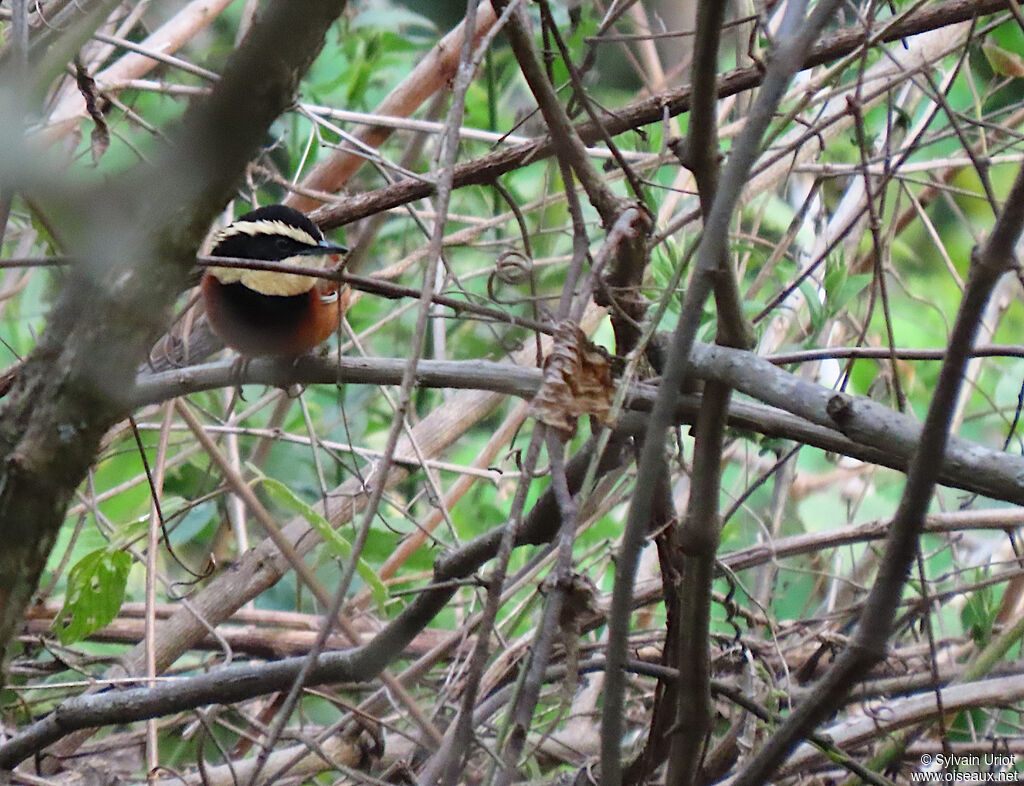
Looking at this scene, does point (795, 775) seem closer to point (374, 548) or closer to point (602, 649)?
point (602, 649)

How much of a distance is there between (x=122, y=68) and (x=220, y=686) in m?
1.93

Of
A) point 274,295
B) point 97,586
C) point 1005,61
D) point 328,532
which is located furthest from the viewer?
point 1005,61

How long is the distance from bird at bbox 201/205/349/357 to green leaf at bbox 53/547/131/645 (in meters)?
0.64

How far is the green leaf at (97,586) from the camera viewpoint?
79.0 inches

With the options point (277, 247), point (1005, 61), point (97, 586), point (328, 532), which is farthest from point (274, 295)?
point (1005, 61)

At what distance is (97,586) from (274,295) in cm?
80

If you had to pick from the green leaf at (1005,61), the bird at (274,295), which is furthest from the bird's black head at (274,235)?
the green leaf at (1005,61)

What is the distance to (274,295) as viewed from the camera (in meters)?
2.52

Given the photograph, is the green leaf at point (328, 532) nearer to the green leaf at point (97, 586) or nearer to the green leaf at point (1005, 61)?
the green leaf at point (97, 586)

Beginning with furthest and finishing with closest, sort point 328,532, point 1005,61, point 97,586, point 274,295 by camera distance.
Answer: point 1005,61
point 274,295
point 97,586
point 328,532

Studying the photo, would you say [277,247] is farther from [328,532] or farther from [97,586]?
[328,532]

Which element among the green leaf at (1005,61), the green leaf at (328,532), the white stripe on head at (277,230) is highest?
the green leaf at (1005,61)

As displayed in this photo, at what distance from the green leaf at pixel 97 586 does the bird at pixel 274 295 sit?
64 centimetres

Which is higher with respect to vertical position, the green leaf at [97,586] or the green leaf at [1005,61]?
the green leaf at [1005,61]
